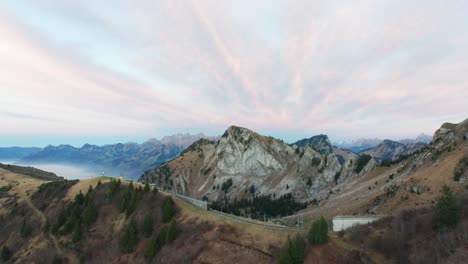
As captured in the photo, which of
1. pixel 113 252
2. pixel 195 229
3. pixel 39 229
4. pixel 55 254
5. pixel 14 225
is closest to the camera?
pixel 195 229

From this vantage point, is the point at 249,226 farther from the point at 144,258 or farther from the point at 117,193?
the point at 117,193

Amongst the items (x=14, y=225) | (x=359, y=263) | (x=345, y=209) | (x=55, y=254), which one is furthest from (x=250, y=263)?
(x=14, y=225)

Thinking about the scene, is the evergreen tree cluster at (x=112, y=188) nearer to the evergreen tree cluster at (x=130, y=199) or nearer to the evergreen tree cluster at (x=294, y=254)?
the evergreen tree cluster at (x=130, y=199)

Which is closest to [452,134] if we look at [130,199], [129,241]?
[130,199]

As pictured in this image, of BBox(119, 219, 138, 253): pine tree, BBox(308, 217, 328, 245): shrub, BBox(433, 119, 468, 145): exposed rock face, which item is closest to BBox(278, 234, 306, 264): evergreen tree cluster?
BBox(308, 217, 328, 245): shrub

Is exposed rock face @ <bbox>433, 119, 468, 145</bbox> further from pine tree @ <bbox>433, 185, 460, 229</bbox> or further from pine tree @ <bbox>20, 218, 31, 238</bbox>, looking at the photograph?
pine tree @ <bbox>20, 218, 31, 238</bbox>

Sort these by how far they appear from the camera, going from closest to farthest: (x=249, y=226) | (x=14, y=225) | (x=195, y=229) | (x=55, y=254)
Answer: (x=249, y=226)
(x=195, y=229)
(x=55, y=254)
(x=14, y=225)
